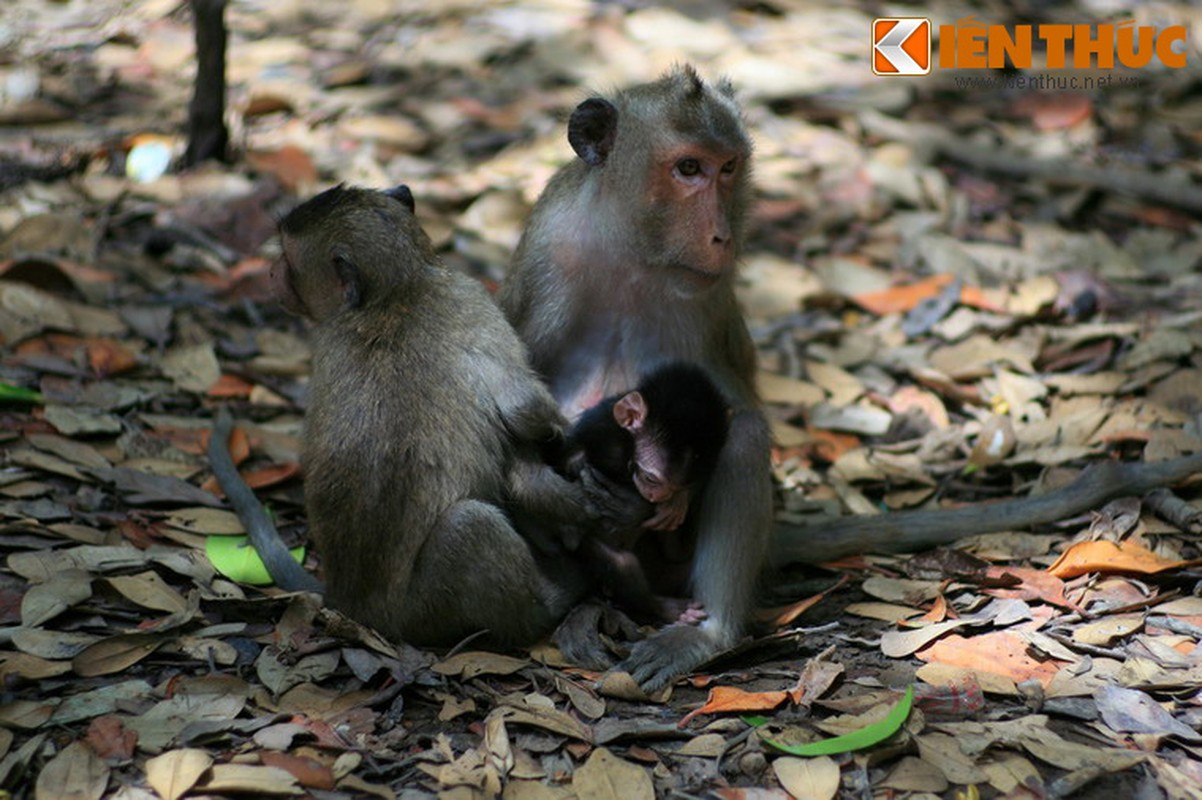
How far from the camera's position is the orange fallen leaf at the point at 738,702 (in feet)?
14.4

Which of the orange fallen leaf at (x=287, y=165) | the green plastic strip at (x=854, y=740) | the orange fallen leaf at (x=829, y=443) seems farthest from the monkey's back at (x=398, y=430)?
the orange fallen leaf at (x=287, y=165)

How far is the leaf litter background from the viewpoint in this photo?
4113 millimetres

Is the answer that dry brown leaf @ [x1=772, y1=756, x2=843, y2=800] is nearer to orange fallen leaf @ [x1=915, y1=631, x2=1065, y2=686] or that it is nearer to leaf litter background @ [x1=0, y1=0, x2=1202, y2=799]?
leaf litter background @ [x1=0, y1=0, x2=1202, y2=799]

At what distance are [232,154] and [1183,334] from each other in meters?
5.48

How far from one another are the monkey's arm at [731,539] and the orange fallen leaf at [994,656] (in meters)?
0.67

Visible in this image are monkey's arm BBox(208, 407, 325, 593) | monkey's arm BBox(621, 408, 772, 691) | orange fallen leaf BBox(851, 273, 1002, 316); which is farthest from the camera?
orange fallen leaf BBox(851, 273, 1002, 316)

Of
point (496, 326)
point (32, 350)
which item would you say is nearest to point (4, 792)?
point (496, 326)

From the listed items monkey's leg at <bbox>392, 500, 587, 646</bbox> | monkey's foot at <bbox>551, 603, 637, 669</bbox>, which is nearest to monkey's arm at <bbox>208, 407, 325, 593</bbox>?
monkey's leg at <bbox>392, 500, 587, 646</bbox>

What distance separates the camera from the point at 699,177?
5.05m

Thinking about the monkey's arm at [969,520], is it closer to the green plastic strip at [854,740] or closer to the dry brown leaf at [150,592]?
the green plastic strip at [854,740]

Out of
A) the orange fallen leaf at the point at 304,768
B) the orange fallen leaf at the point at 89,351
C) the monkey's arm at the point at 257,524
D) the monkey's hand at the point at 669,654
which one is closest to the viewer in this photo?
the orange fallen leaf at the point at 304,768

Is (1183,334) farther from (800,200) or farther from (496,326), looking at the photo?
(496,326)

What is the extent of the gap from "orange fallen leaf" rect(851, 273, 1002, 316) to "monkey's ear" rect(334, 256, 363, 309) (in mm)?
3861

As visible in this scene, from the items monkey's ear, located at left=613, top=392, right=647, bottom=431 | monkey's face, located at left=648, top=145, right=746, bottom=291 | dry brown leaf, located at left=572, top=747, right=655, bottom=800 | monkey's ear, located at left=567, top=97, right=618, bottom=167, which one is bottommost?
dry brown leaf, located at left=572, top=747, right=655, bottom=800
